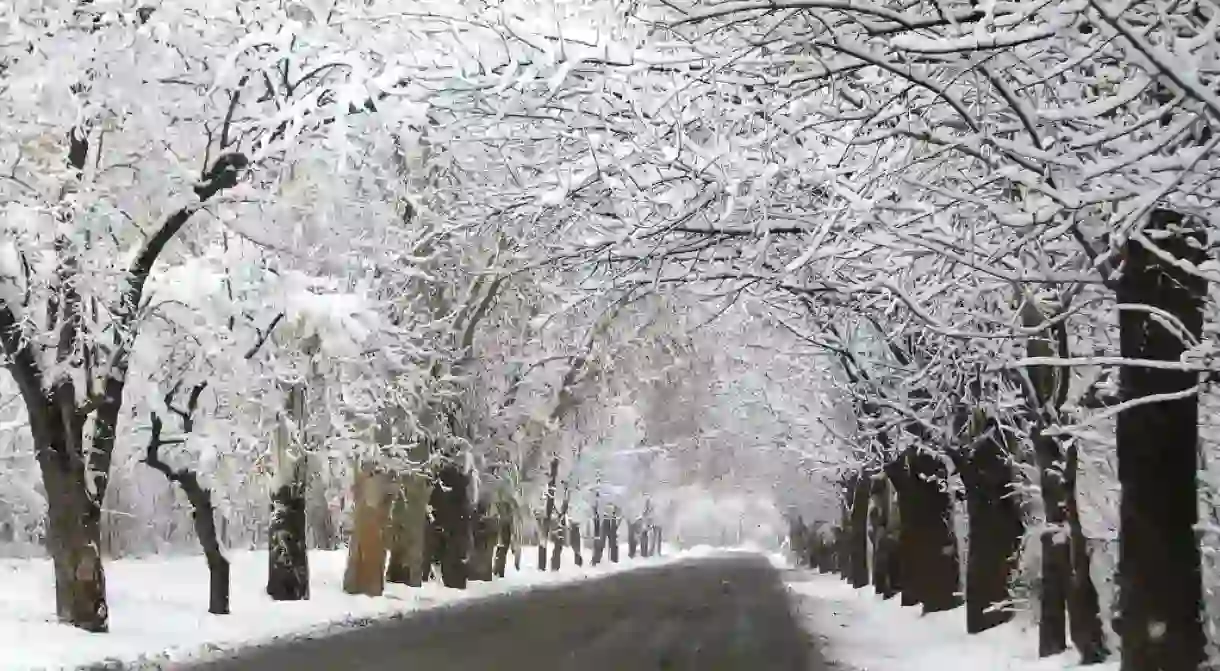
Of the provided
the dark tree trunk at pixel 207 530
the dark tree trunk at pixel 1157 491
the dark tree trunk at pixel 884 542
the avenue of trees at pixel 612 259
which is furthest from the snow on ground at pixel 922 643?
the dark tree trunk at pixel 207 530

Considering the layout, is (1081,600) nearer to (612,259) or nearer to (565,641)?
(565,641)

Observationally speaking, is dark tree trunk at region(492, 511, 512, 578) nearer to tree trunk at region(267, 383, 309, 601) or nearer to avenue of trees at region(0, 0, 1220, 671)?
avenue of trees at region(0, 0, 1220, 671)

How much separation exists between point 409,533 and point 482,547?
877cm

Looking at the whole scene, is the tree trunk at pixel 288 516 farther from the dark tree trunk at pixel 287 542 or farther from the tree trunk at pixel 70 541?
the tree trunk at pixel 70 541

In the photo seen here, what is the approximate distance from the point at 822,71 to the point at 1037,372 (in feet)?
34.7

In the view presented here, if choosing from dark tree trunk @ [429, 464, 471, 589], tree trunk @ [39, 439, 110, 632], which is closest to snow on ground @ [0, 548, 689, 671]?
tree trunk @ [39, 439, 110, 632]

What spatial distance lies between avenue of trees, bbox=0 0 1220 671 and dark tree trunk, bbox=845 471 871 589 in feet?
14.3

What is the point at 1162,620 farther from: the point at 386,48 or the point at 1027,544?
the point at 1027,544

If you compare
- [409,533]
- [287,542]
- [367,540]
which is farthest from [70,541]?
[409,533]

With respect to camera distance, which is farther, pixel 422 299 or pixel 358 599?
pixel 422 299

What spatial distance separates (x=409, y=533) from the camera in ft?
117

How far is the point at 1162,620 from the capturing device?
884 cm

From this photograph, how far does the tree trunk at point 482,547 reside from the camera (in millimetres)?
42469

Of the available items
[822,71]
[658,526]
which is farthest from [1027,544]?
[658,526]
